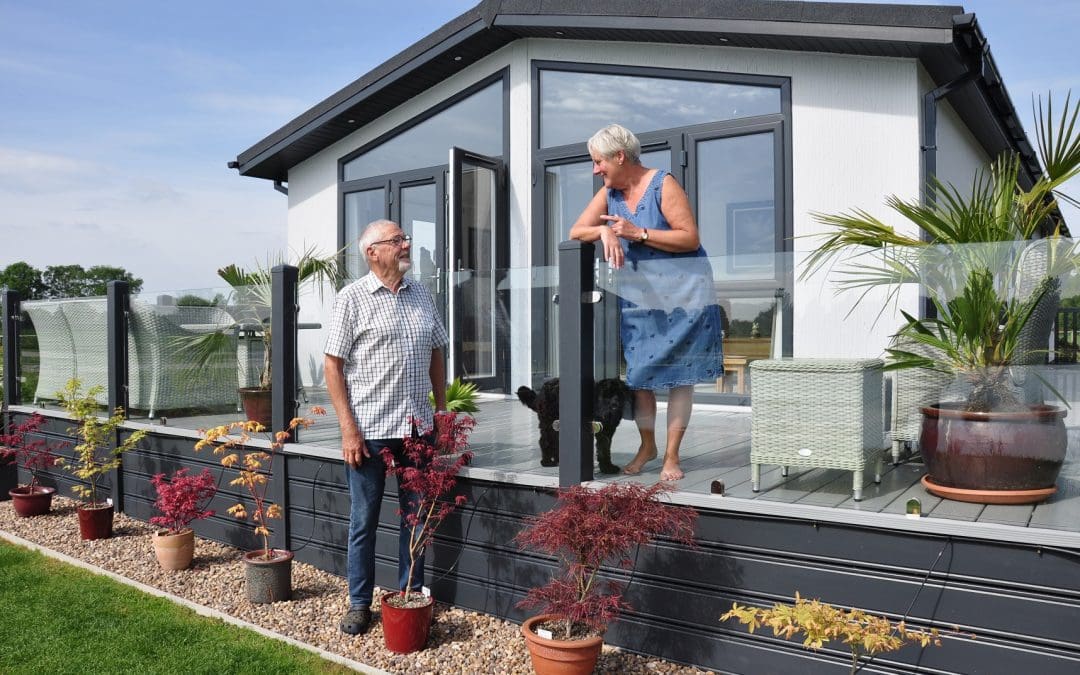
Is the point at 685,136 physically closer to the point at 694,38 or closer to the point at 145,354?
the point at 694,38

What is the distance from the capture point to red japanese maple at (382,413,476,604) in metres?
3.75

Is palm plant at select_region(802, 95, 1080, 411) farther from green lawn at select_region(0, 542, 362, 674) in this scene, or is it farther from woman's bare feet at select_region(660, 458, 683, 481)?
green lawn at select_region(0, 542, 362, 674)

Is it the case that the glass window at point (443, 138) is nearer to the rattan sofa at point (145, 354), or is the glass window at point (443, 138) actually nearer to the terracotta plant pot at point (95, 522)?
the rattan sofa at point (145, 354)

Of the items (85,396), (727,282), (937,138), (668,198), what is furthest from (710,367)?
(85,396)

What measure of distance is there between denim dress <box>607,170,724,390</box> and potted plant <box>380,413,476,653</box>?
0.87 meters

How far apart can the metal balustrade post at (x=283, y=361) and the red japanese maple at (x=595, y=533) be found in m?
2.21

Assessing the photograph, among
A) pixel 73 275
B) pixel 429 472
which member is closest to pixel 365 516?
pixel 429 472

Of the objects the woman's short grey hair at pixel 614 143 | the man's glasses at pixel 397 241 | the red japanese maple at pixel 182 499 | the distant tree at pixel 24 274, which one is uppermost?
the distant tree at pixel 24 274

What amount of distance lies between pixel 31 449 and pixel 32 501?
411 millimetres

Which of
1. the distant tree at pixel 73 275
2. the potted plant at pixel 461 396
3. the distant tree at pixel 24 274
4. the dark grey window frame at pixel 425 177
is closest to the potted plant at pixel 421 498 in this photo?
the potted plant at pixel 461 396

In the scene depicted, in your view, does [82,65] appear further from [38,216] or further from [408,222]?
[38,216]

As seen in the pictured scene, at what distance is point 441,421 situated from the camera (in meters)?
3.86

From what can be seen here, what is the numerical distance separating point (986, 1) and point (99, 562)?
7.05m

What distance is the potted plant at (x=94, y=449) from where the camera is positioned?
5.84 meters
